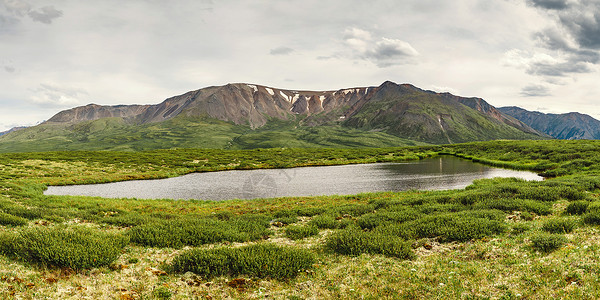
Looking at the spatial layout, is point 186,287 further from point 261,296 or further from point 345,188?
point 345,188

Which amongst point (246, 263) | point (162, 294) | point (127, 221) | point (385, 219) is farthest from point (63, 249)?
point (385, 219)

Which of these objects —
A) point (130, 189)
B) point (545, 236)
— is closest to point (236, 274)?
point (545, 236)

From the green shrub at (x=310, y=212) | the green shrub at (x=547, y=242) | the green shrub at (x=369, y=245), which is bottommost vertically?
the green shrub at (x=310, y=212)

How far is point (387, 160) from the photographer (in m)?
101

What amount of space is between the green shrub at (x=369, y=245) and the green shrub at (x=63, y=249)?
336 inches

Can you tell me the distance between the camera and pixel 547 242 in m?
10.7

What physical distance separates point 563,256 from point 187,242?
47.1 feet

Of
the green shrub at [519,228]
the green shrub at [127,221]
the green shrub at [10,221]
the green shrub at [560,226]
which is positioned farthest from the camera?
the green shrub at [127,221]

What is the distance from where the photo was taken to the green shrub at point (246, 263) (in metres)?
9.94

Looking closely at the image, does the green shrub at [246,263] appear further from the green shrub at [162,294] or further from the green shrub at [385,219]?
the green shrub at [385,219]

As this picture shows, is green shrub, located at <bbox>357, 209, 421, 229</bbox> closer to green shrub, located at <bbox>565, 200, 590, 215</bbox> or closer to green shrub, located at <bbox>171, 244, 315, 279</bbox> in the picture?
green shrub, located at <bbox>171, 244, 315, 279</bbox>

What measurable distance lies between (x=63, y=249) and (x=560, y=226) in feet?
63.8

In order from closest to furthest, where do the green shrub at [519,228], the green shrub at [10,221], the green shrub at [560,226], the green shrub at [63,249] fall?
the green shrub at [63,249]
the green shrub at [560,226]
the green shrub at [519,228]
the green shrub at [10,221]

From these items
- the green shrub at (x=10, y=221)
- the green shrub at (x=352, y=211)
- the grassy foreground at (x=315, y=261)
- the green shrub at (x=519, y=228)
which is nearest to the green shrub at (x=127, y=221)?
the grassy foreground at (x=315, y=261)
